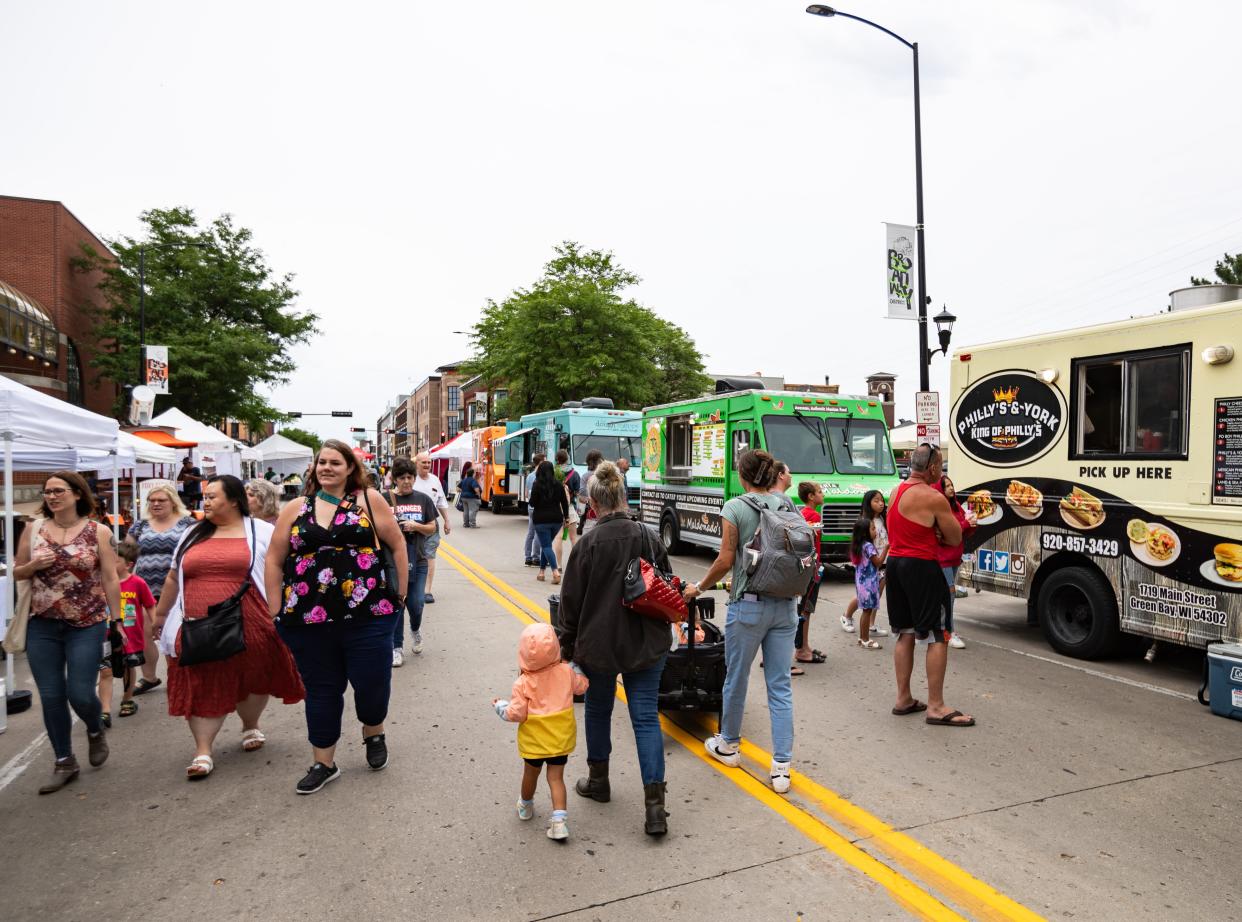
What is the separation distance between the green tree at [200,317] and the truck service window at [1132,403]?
27.8 m

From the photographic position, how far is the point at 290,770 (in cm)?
450

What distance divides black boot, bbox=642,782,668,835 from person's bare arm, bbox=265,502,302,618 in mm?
2124

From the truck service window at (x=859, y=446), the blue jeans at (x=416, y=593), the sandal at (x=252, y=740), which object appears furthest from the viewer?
the truck service window at (x=859, y=446)

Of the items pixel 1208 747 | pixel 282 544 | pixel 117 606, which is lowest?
pixel 1208 747

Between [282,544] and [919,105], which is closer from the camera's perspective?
[282,544]

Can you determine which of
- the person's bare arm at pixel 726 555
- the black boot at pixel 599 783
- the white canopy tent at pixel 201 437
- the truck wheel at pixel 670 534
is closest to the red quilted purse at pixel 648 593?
the person's bare arm at pixel 726 555

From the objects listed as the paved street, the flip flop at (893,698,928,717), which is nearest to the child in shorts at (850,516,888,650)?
the paved street

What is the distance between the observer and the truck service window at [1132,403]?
20.7 feet

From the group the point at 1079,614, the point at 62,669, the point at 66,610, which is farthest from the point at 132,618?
the point at 1079,614

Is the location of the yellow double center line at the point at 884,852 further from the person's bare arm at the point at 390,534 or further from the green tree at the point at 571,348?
the green tree at the point at 571,348

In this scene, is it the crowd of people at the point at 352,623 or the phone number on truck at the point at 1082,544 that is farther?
the phone number on truck at the point at 1082,544

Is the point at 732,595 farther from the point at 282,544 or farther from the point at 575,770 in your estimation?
the point at 282,544

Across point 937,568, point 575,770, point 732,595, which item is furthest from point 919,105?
point 575,770

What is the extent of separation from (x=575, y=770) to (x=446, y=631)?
405cm
